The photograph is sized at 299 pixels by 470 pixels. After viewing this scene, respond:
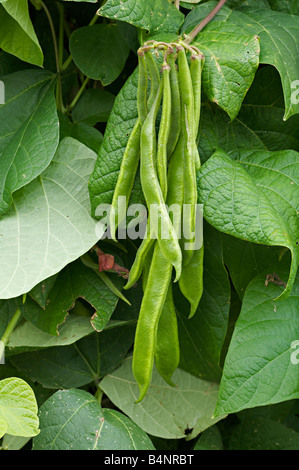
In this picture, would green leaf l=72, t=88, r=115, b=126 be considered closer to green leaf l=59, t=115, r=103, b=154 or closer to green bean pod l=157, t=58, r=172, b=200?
green leaf l=59, t=115, r=103, b=154

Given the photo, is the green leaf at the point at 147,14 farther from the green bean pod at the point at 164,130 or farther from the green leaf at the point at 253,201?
the green leaf at the point at 253,201

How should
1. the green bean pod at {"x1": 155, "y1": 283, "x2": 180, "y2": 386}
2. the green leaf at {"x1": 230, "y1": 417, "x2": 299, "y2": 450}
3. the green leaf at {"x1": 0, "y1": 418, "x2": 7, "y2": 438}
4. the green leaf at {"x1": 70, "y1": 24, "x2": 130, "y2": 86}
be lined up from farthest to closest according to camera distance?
the green leaf at {"x1": 230, "y1": 417, "x2": 299, "y2": 450} → the green leaf at {"x1": 70, "y1": 24, "x2": 130, "y2": 86} → the green bean pod at {"x1": 155, "y1": 283, "x2": 180, "y2": 386} → the green leaf at {"x1": 0, "y1": 418, "x2": 7, "y2": 438}

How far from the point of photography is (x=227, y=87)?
2.37 feet

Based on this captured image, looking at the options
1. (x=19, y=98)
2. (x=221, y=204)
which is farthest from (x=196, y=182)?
(x=19, y=98)

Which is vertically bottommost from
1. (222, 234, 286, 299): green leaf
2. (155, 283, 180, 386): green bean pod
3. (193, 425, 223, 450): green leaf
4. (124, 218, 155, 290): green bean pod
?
(193, 425, 223, 450): green leaf

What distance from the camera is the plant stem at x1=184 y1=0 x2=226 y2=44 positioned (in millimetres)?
762

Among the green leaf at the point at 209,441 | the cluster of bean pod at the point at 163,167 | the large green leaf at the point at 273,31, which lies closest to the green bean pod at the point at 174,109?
the cluster of bean pod at the point at 163,167

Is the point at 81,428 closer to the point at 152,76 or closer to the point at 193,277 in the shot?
the point at 193,277

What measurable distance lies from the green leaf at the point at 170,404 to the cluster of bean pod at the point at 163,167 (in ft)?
0.55

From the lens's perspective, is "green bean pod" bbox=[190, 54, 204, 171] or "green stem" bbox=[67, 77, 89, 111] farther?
"green stem" bbox=[67, 77, 89, 111]

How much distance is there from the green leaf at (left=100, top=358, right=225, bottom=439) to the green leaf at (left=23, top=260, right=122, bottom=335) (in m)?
0.16

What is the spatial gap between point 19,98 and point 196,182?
38cm

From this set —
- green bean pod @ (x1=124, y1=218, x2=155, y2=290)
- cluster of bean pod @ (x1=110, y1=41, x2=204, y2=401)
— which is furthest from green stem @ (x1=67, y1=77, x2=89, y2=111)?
green bean pod @ (x1=124, y1=218, x2=155, y2=290)
